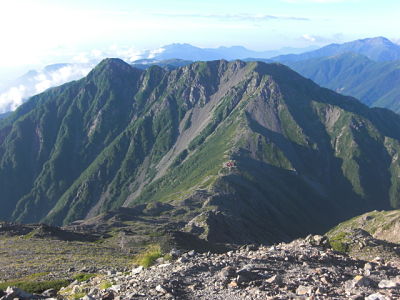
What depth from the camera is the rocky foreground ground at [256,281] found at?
82.4 ft

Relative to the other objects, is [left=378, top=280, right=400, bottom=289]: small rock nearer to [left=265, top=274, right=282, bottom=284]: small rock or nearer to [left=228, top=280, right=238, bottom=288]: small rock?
[left=265, top=274, right=282, bottom=284]: small rock

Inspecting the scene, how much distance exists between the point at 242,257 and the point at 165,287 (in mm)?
10492

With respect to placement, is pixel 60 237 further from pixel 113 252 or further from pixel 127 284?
pixel 127 284

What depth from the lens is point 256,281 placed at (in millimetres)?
27078

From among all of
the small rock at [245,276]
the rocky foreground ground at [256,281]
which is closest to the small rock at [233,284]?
the rocky foreground ground at [256,281]

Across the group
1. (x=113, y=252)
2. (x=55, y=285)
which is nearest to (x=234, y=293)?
(x=55, y=285)

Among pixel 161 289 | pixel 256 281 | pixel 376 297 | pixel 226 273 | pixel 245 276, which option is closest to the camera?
pixel 376 297

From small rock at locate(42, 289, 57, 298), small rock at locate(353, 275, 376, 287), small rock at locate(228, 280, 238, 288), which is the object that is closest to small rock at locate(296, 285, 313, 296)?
small rock at locate(353, 275, 376, 287)

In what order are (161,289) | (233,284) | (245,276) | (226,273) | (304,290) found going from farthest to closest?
1. (226,273)
2. (245,276)
3. (233,284)
4. (161,289)
5. (304,290)

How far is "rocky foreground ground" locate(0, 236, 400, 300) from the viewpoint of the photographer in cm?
2512

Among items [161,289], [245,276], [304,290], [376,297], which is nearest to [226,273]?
[245,276]

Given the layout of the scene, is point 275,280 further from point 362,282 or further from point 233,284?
point 362,282

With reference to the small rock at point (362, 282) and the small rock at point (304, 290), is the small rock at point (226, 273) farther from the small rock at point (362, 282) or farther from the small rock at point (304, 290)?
the small rock at point (362, 282)

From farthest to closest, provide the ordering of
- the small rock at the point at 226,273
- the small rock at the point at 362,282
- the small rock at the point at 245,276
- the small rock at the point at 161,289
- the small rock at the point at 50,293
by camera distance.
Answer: the small rock at the point at 50,293 → the small rock at the point at 226,273 → the small rock at the point at 245,276 → the small rock at the point at 362,282 → the small rock at the point at 161,289
